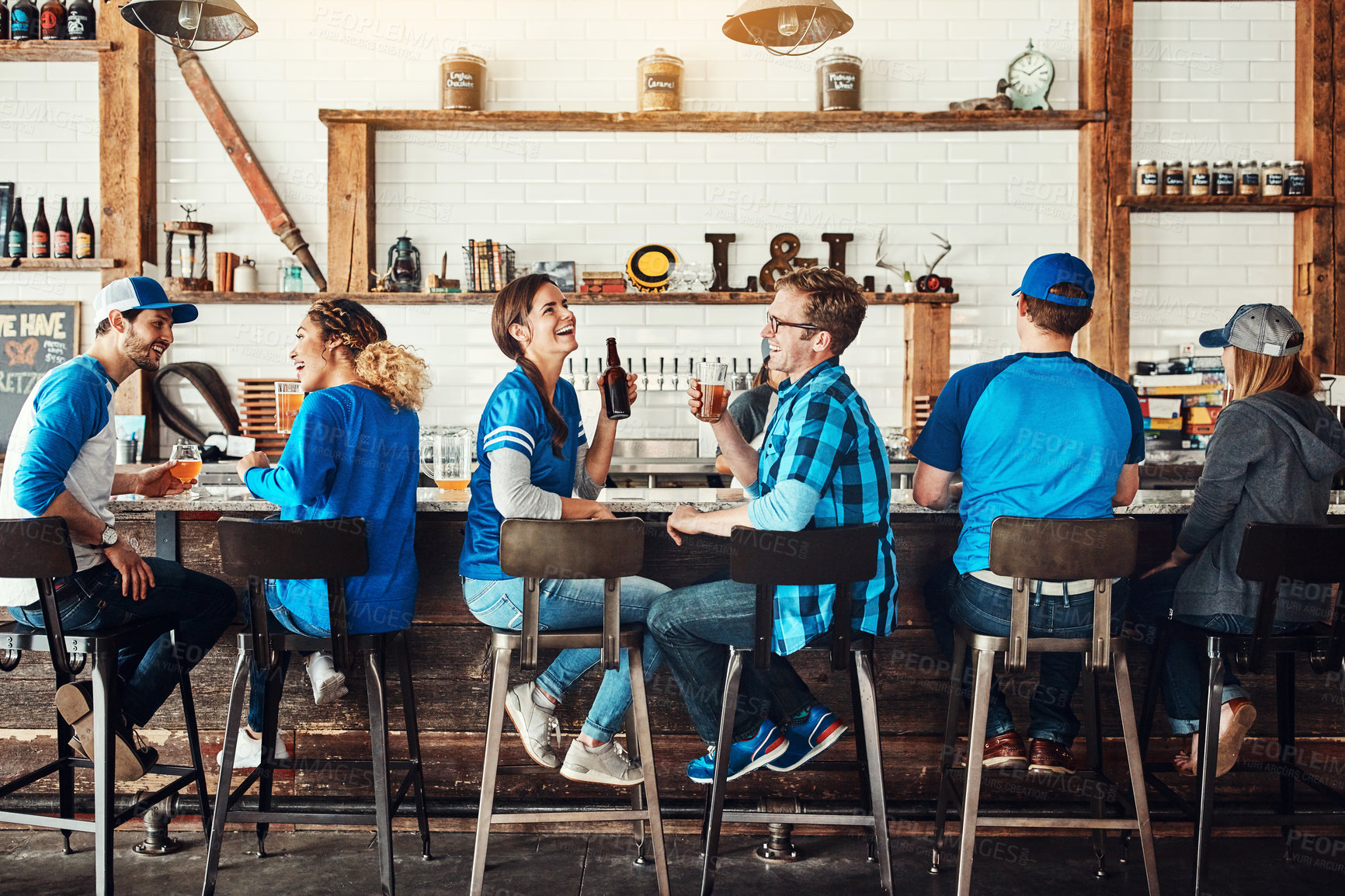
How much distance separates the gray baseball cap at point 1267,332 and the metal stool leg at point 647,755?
1.65 metres

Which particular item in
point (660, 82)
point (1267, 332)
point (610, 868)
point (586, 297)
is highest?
point (660, 82)

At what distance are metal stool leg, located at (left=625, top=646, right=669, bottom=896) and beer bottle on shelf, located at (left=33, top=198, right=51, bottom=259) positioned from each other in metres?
4.64

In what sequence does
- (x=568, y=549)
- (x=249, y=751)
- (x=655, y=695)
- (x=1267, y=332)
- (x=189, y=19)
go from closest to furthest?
1. (x=568, y=549)
2. (x=1267, y=332)
3. (x=249, y=751)
4. (x=655, y=695)
5. (x=189, y=19)

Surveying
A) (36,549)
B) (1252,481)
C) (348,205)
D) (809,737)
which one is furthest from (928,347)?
(36,549)

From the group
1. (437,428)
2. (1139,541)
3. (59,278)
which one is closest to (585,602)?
(1139,541)

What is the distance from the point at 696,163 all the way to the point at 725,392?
3405 mm

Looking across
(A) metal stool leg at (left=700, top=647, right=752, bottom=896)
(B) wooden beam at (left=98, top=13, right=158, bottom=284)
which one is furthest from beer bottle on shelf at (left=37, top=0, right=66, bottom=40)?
(A) metal stool leg at (left=700, top=647, right=752, bottom=896)

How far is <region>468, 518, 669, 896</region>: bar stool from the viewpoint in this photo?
2094mm

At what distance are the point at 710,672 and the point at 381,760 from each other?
0.77m

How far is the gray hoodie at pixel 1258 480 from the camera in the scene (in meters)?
2.33

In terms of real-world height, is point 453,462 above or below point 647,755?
above

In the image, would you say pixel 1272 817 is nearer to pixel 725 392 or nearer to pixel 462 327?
pixel 725 392

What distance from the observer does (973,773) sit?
220 cm

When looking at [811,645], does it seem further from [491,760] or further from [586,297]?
[586,297]
